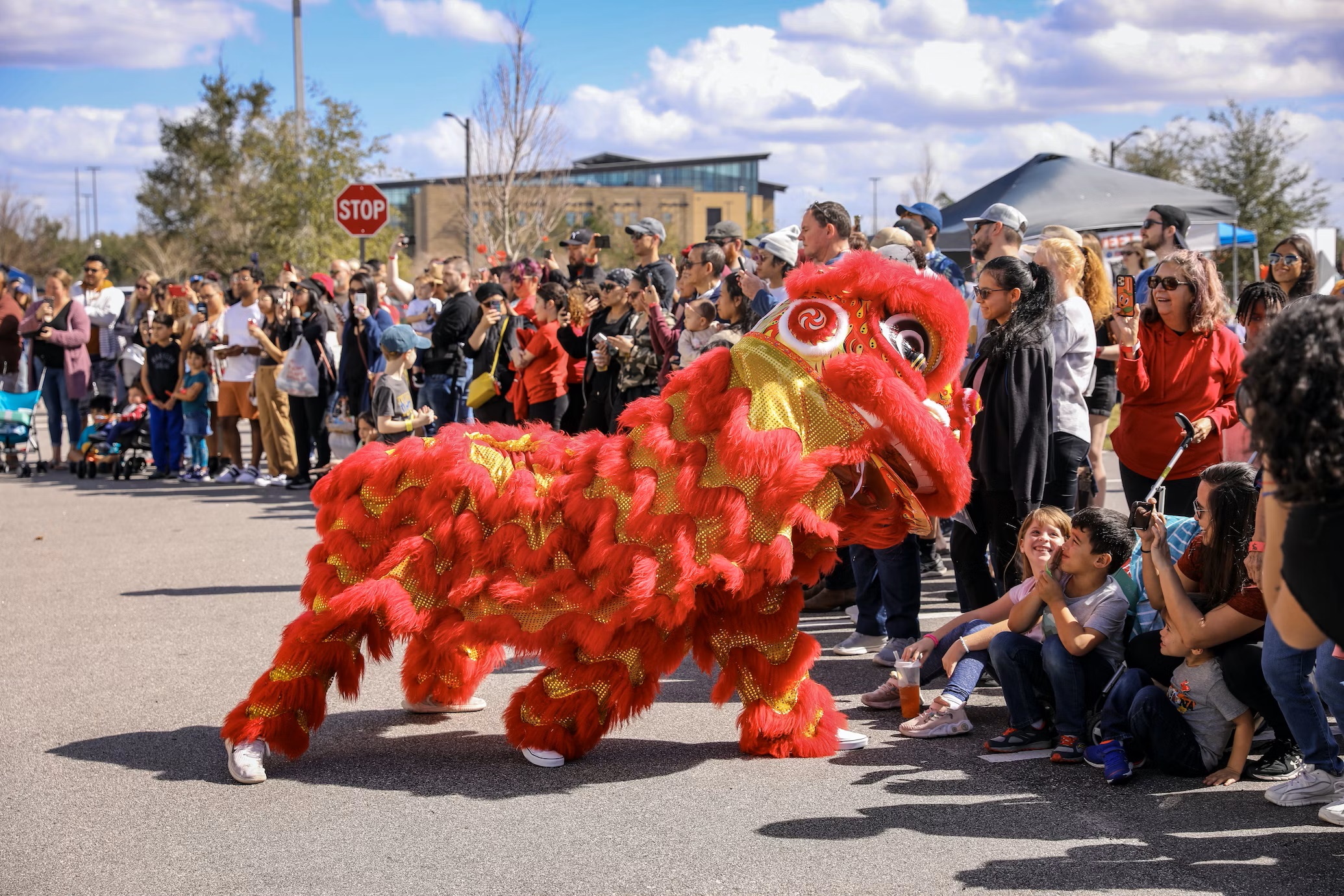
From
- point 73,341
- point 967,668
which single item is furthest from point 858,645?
point 73,341

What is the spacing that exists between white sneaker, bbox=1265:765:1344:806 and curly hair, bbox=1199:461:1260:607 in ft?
2.04

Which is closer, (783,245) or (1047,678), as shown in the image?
(1047,678)

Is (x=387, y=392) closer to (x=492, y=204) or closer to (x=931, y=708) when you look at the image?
(x=931, y=708)

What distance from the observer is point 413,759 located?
4.56 m

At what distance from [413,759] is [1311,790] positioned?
319 centimetres

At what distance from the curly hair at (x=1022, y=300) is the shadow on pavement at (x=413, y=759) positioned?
7.11 feet

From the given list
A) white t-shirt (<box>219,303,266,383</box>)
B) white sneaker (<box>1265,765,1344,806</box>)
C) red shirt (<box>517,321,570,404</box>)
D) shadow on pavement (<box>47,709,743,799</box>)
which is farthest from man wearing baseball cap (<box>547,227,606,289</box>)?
white sneaker (<box>1265,765,1344,806</box>)

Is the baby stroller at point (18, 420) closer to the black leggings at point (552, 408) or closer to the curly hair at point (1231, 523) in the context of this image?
the black leggings at point (552, 408)

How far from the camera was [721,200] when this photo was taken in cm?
6838

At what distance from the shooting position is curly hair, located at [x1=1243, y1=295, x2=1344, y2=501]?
2.42m

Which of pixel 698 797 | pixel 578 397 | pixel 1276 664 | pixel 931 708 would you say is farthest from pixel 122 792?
pixel 578 397

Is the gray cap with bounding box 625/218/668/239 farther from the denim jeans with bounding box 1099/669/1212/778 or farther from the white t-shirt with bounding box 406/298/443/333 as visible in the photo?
the denim jeans with bounding box 1099/669/1212/778

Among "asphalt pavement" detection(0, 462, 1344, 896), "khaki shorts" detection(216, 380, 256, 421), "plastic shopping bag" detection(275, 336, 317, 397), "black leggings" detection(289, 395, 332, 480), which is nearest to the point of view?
"asphalt pavement" detection(0, 462, 1344, 896)

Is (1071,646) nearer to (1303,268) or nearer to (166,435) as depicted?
(1303,268)
